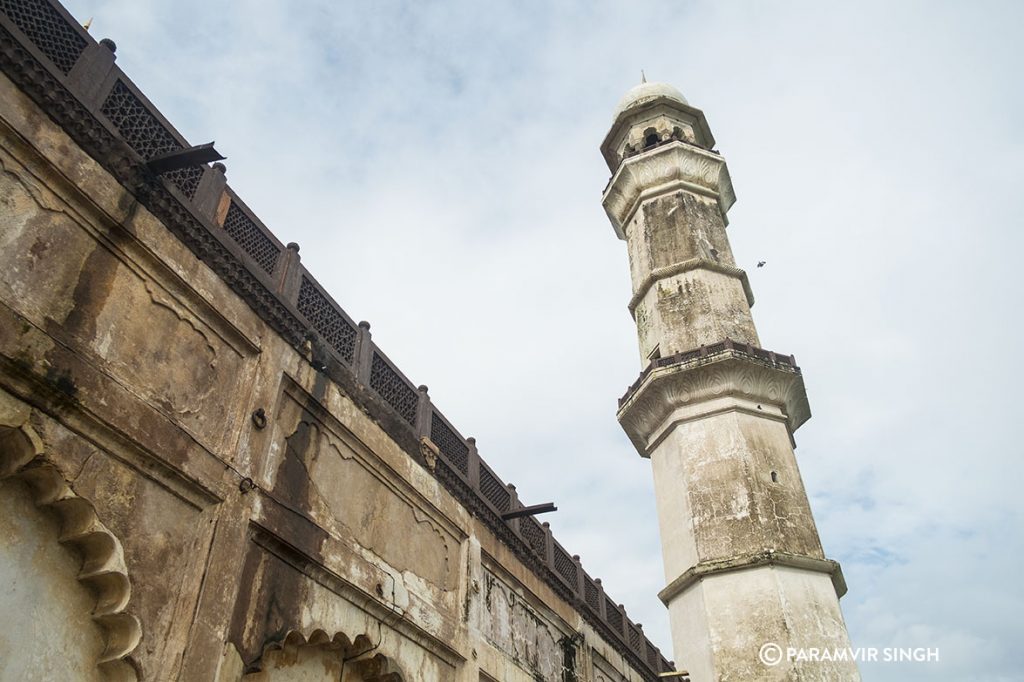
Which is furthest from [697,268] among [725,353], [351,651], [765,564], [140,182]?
[140,182]

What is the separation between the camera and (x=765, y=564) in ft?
38.0

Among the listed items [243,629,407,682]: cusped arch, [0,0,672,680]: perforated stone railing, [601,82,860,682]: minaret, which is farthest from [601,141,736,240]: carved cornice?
[243,629,407,682]: cusped arch

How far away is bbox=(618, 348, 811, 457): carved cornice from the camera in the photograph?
1345cm

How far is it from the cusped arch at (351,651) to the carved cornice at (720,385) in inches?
320

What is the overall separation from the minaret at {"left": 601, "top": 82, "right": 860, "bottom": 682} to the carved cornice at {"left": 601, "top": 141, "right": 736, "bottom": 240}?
0.10 feet

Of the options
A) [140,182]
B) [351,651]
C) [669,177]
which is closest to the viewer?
[140,182]

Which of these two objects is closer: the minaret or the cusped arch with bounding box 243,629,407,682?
the cusped arch with bounding box 243,629,407,682

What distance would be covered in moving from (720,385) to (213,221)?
9.56 metres

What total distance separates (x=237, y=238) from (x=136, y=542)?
283cm

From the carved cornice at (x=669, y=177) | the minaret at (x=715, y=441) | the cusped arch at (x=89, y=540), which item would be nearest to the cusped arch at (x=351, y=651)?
the cusped arch at (x=89, y=540)

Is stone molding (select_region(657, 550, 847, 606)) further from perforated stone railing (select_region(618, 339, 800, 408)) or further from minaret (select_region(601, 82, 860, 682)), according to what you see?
perforated stone railing (select_region(618, 339, 800, 408))

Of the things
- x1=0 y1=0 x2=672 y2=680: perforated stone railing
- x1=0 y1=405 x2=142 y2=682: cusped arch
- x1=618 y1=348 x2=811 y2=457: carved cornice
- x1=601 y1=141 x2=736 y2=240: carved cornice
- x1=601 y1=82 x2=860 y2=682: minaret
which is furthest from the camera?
x1=601 y1=141 x2=736 y2=240: carved cornice

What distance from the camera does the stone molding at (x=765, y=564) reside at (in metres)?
11.6

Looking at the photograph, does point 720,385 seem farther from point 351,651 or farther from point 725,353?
point 351,651
